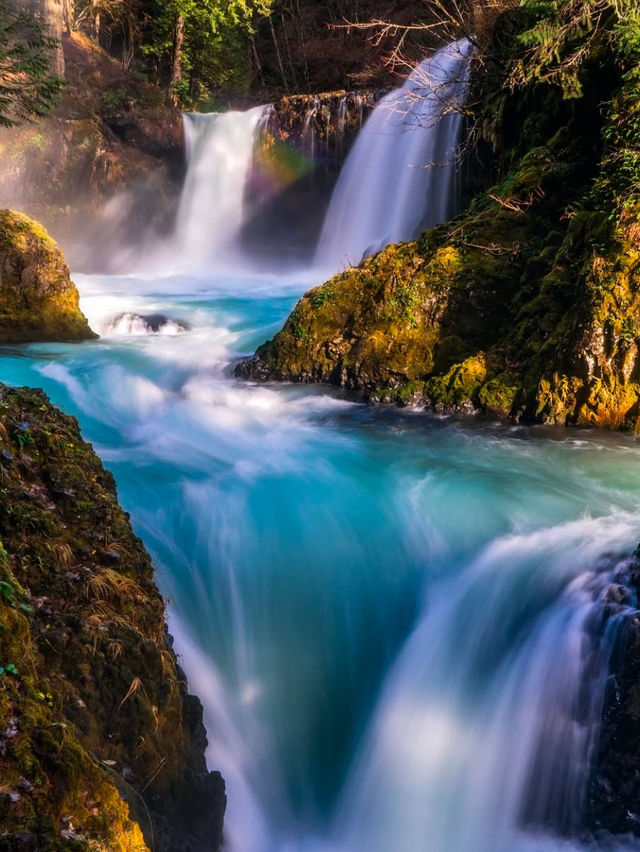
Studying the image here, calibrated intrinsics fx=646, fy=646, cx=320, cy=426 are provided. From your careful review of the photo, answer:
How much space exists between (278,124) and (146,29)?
1176 cm

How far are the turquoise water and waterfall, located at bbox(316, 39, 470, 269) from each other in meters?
7.98

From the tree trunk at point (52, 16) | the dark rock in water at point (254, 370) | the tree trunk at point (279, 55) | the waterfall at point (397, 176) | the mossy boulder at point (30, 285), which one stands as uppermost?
the tree trunk at point (279, 55)

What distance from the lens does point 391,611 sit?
4945 millimetres

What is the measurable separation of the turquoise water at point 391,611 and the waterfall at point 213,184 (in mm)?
14267

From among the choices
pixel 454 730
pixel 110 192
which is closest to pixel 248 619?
pixel 454 730

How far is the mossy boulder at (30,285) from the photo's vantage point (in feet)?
36.4

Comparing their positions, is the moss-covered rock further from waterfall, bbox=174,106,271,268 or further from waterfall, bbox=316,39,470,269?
waterfall, bbox=174,106,271,268

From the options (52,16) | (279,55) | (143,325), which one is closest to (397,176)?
(143,325)

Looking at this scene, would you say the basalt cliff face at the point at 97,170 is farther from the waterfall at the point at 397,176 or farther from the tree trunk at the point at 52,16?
the waterfall at the point at 397,176

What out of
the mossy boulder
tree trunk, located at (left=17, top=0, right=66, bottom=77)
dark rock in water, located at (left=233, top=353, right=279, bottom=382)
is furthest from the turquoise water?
tree trunk, located at (left=17, top=0, right=66, bottom=77)

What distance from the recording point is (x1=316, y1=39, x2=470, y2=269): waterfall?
14.5 meters

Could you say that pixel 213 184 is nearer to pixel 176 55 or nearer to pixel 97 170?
pixel 97 170

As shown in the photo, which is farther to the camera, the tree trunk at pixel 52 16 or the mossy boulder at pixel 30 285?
the tree trunk at pixel 52 16

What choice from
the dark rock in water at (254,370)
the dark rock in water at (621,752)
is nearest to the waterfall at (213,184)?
the dark rock in water at (254,370)
